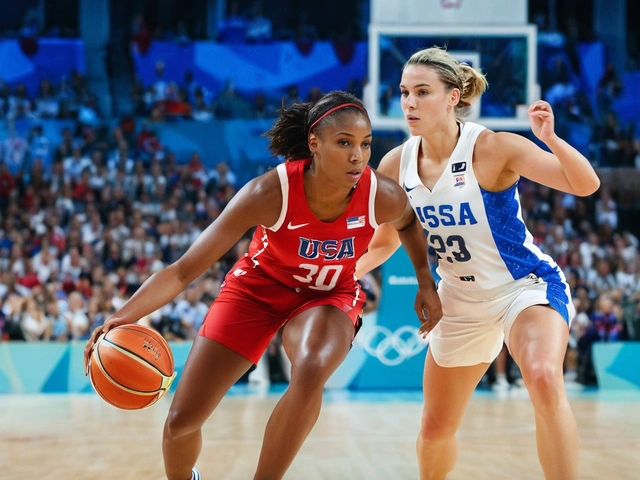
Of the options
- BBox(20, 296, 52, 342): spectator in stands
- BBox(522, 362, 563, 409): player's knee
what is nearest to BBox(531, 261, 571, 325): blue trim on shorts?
BBox(522, 362, 563, 409): player's knee

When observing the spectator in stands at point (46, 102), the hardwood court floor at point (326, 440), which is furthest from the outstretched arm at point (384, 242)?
the spectator in stands at point (46, 102)

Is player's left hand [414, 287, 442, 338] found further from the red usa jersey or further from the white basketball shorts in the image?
the red usa jersey

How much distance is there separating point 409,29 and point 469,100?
501 centimetres

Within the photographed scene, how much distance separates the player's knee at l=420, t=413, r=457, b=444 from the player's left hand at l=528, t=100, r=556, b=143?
1.57 meters

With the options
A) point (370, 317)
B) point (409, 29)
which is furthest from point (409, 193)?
point (370, 317)

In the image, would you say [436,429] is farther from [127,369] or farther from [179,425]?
[127,369]

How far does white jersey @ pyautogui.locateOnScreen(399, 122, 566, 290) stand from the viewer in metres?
3.88

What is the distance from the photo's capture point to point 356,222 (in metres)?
3.71

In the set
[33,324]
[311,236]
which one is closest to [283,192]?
[311,236]

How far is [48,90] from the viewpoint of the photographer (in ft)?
52.7

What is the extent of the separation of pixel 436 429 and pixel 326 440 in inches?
97.3

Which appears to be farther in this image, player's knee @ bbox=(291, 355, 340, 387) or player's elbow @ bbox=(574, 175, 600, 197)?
player's elbow @ bbox=(574, 175, 600, 197)

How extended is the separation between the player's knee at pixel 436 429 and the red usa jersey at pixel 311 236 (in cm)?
92

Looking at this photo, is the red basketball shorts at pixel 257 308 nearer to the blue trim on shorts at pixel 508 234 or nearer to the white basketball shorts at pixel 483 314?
the white basketball shorts at pixel 483 314
